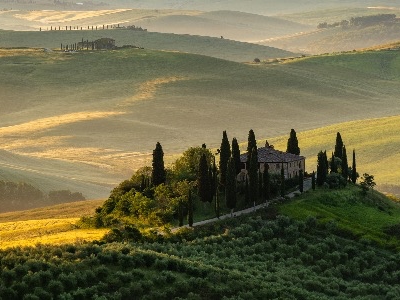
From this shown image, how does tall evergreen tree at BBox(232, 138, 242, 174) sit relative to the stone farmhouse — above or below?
above

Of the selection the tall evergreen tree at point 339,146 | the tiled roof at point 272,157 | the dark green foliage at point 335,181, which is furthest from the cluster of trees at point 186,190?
the tall evergreen tree at point 339,146

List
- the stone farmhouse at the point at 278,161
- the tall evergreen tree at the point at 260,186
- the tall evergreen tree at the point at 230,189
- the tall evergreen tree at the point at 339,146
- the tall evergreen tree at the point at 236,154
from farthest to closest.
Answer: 1. the tall evergreen tree at the point at 339,146
2. the stone farmhouse at the point at 278,161
3. the tall evergreen tree at the point at 236,154
4. the tall evergreen tree at the point at 260,186
5. the tall evergreen tree at the point at 230,189

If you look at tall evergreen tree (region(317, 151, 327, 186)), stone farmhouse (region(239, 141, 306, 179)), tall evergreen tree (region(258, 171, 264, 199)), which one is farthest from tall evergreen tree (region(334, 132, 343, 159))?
tall evergreen tree (region(258, 171, 264, 199))

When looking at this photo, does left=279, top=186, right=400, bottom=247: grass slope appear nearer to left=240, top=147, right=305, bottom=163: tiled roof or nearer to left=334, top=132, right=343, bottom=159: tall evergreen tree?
left=240, top=147, right=305, bottom=163: tiled roof

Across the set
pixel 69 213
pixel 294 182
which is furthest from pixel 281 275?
pixel 69 213

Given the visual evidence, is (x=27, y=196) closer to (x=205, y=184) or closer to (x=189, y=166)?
(x=189, y=166)

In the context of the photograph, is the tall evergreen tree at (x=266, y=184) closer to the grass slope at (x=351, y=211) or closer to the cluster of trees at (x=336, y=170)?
the grass slope at (x=351, y=211)

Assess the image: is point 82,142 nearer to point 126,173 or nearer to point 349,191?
point 126,173
